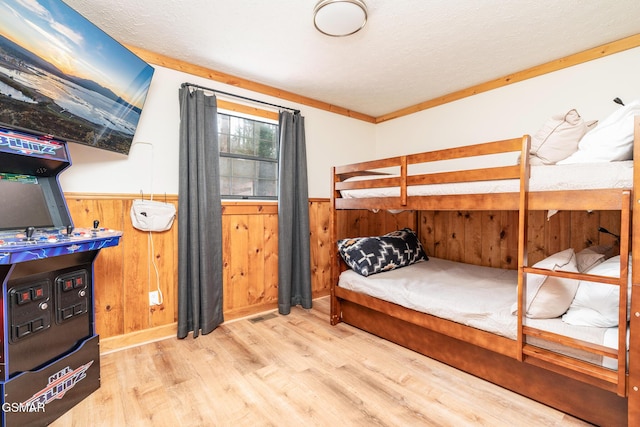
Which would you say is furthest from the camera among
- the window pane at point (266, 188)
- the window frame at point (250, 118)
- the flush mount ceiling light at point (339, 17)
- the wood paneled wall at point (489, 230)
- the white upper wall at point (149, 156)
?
the window pane at point (266, 188)

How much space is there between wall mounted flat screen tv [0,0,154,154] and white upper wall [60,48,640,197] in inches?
9.8

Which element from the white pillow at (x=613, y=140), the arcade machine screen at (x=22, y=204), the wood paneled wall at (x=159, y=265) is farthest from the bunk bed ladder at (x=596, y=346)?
the arcade machine screen at (x=22, y=204)

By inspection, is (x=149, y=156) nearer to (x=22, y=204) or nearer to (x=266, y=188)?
(x=22, y=204)

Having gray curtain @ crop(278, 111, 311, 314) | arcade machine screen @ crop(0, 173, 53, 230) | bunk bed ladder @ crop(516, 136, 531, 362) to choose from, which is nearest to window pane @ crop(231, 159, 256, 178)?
gray curtain @ crop(278, 111, 311, 314)

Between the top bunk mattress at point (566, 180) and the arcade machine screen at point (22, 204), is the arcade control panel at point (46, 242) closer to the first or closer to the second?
the arcade machine screen at point (22, 204)

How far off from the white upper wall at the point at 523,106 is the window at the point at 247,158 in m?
1.63

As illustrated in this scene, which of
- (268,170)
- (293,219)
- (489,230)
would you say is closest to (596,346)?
(489,230)

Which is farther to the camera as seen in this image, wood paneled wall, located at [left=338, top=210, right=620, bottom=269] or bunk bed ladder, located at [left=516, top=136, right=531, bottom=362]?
wood paneled wall, located at [left=338, top=210, right=620, bottom=269]

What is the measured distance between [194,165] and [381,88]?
1.95 m

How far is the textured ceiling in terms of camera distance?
68.6 inches

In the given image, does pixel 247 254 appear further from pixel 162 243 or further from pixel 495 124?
pixel 495 124

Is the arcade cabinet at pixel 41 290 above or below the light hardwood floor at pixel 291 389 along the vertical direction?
above

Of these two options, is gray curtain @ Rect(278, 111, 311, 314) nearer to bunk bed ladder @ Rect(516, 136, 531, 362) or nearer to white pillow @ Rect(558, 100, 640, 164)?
bunk bed ladder @ Rect(516, 136, 531, 362)

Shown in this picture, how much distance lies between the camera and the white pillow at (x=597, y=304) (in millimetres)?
1340
